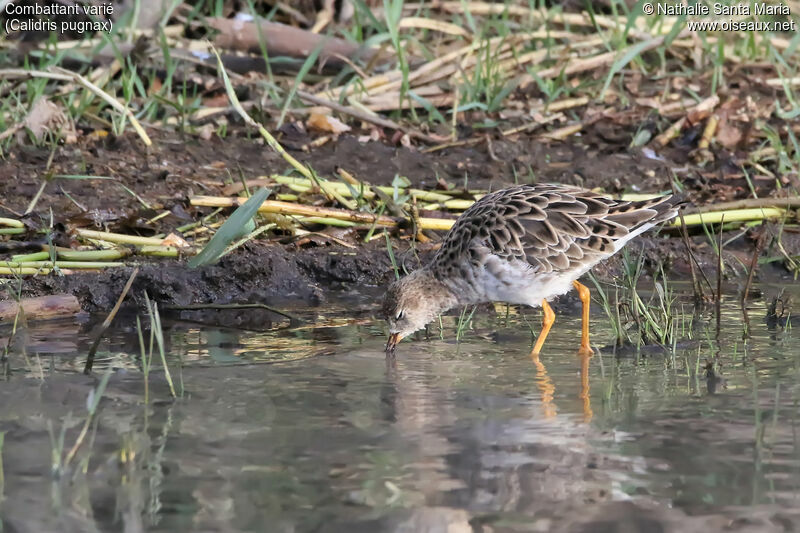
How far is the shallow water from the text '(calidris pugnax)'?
0.23 m

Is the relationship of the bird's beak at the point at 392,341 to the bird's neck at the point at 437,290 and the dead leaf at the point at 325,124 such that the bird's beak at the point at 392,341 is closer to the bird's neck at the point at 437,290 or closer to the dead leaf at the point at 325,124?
the bird's neck at the point at 437,290

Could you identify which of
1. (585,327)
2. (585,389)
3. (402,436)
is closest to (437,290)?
(585,327)

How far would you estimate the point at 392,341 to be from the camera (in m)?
5.97

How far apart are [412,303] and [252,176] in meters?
2.85

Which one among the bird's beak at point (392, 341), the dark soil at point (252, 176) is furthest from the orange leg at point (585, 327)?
the dark soil at point (252, 176)

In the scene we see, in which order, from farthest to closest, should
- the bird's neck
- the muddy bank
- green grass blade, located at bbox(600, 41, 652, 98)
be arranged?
green grass blade, located at bbox(600, 41, 652, 98), the muddy bank, the bird's neck

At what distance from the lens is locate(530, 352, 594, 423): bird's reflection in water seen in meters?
4.70

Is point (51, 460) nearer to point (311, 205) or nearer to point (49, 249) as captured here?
point (49, 249)

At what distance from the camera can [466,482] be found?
12.8 ft

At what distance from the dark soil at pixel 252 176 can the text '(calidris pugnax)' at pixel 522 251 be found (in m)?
1.01

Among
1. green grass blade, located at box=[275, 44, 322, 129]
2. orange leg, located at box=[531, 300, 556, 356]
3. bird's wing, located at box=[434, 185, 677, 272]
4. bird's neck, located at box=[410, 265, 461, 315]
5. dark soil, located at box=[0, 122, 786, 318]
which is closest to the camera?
orange leg, located at box=[531, 300, 556, 356]

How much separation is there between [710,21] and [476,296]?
19.5 feet

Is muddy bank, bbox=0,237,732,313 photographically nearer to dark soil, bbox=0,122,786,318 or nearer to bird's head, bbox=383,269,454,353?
dark soil, bbox=0,122,786,318

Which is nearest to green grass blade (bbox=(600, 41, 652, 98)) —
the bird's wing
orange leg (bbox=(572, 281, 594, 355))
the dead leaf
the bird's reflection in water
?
the dead leaf
